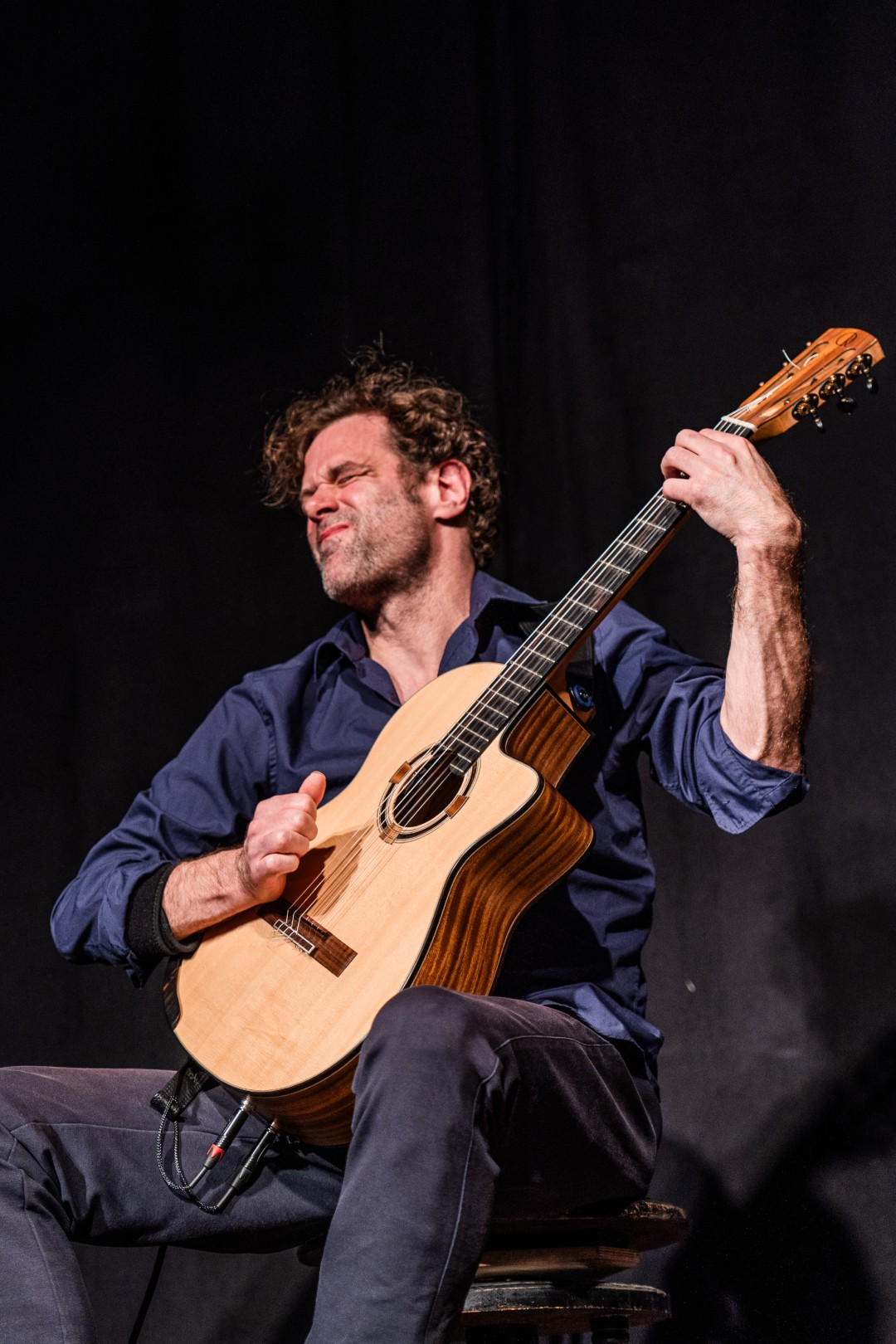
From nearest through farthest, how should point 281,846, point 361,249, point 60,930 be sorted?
point 281,846 < point 60,930 < point 361,249

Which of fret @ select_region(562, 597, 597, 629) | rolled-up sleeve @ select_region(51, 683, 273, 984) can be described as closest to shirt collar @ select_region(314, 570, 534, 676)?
rolled-up sleeve @ select_region(51, 683, 273, 984)

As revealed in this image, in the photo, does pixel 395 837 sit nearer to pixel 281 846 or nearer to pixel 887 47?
pixel 281 846

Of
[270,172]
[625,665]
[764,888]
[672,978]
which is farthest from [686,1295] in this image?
[270,172]

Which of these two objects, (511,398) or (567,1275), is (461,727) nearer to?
(567,1275)

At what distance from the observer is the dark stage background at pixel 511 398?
2.27 m

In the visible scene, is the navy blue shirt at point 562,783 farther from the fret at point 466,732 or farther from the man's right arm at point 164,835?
the fret at point 466,732

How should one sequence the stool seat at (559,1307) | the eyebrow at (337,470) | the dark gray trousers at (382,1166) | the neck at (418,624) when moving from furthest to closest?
the eyebrow at (337,470) < the neck at (418,624) < the stool seat at (559,1307) < the dark gray trousers at (382,1166)

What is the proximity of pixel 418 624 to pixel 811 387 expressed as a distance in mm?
808

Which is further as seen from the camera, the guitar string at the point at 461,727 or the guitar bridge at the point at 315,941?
the guitar string at the point at 461,727

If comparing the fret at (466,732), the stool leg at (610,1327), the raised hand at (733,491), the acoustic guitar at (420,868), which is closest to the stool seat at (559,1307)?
the stool leg at (610,1327)

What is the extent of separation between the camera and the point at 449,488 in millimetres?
2455

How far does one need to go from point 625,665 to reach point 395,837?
0.54 metres

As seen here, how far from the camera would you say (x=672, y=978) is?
8.02ft

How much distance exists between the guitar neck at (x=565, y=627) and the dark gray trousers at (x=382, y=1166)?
36cm
